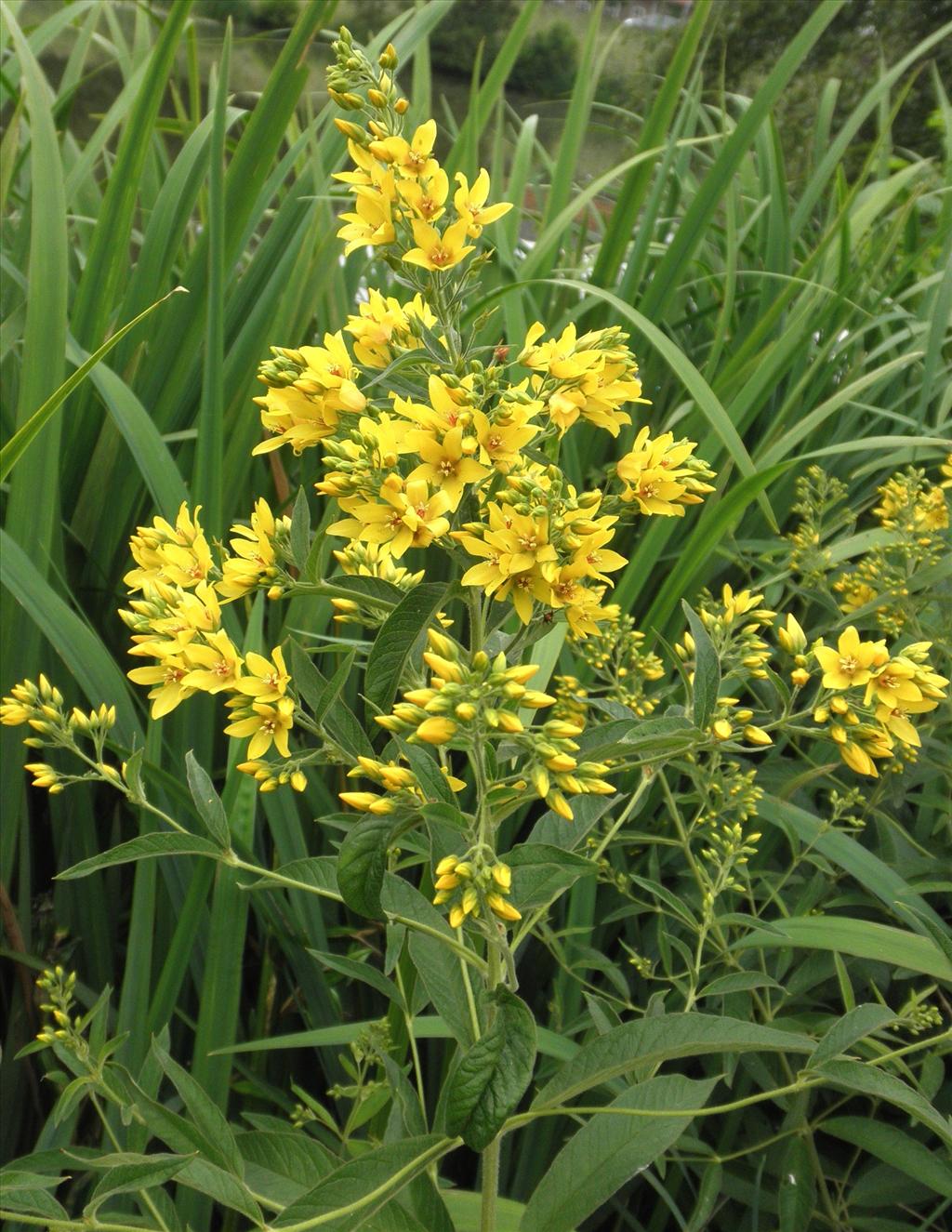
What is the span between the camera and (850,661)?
100 cm

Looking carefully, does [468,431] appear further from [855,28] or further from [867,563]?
[855,28]

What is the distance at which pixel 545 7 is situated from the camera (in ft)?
103

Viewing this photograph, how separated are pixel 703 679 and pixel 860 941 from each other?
48 cm

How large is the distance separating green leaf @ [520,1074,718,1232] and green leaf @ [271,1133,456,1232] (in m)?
0.15

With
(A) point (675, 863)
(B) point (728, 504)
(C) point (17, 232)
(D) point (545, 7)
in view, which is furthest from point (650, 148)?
(D) point (545, 7)

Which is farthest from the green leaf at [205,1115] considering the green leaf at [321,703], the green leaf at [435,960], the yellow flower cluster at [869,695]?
the yellow flower cluster at [869,695]

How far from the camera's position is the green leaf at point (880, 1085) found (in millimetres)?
860

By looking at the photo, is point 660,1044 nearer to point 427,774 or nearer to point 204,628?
point 427,774

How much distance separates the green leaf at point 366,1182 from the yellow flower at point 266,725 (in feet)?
1.12

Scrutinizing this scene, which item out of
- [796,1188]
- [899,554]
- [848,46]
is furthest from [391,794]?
[848,46]

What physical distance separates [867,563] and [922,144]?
10601 mm

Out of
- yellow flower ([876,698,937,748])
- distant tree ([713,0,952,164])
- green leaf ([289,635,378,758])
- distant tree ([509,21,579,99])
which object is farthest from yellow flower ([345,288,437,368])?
distant tree ([509,21,579,99])

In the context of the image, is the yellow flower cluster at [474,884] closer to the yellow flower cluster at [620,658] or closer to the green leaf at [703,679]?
the green leaf at [703,679]

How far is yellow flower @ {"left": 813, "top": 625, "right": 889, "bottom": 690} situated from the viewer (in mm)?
967
